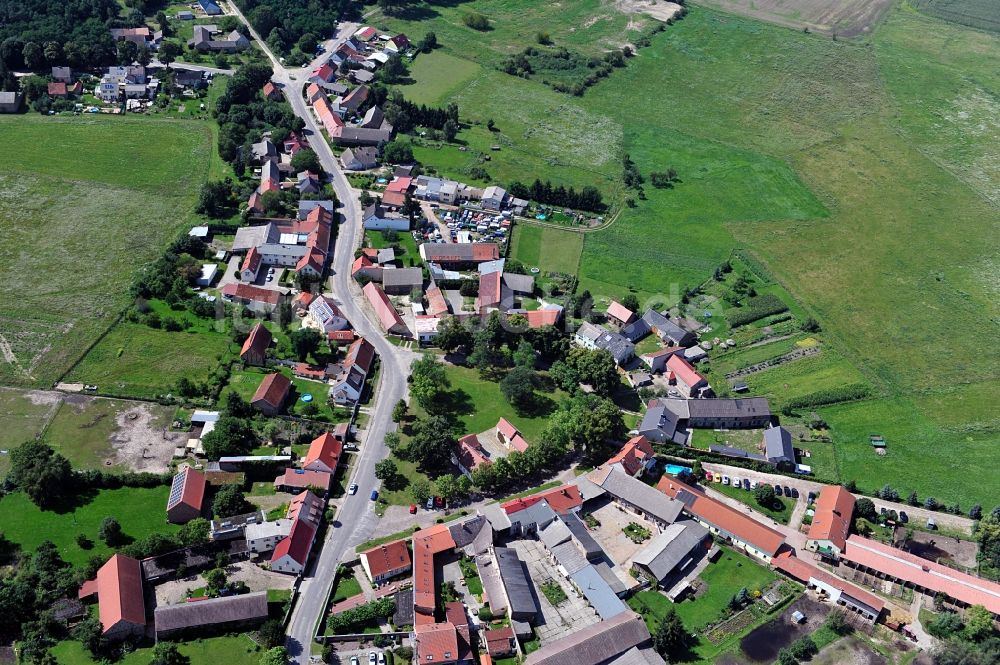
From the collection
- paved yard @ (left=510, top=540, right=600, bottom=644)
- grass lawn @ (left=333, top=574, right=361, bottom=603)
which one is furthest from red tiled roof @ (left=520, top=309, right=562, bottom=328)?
grass lawn @ (left=333, top=574, right=361, bottom=603)

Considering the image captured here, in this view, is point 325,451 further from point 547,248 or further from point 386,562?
A: point 547,248

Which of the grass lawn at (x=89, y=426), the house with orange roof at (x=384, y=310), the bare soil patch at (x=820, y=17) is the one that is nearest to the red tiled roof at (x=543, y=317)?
the house with orange roof at (x=384, y=310)

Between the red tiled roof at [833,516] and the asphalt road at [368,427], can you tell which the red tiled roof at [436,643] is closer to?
the asphalt road at [368,427]

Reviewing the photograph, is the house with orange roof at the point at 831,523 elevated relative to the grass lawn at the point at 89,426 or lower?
lower

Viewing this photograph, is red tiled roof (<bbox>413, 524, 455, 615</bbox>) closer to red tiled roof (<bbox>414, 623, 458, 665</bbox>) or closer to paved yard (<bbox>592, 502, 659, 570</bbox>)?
red tiled roof (<bbox>414, 623, 458, 665</bbox>)

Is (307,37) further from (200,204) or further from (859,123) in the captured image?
(859,123)

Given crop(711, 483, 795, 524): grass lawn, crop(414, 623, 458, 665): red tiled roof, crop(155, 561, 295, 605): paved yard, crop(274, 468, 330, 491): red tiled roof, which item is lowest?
crop(711, 483, 795, 524): grass lawn
